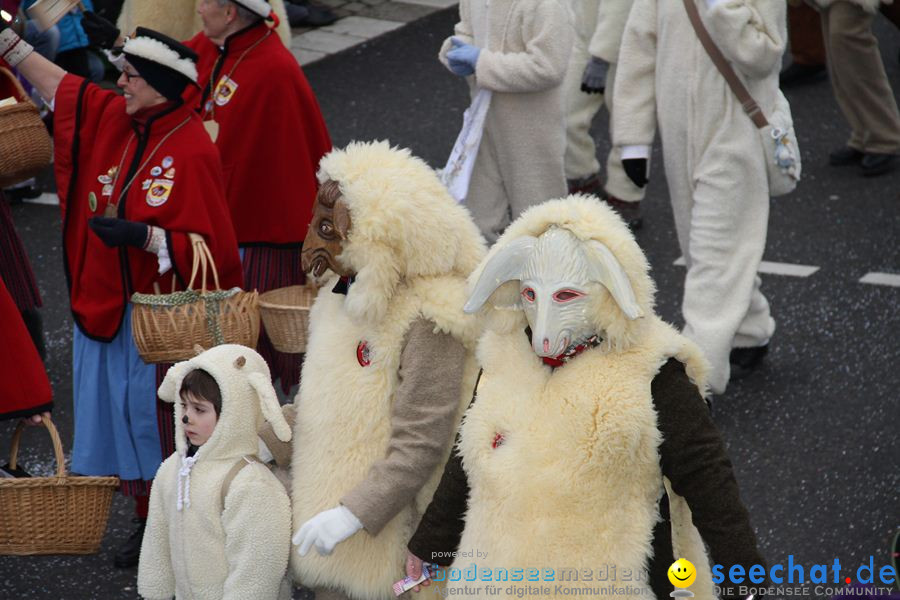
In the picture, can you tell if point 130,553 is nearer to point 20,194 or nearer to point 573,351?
point 573,351

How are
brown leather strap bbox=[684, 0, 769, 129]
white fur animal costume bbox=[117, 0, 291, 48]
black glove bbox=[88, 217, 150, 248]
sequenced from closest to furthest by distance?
black glove bbox=[88, 217, 150, 248]
brown leather strap bbox=[684, 0, 769, 129]
white fur animal costume bbox=[117, 0, 291, 48]

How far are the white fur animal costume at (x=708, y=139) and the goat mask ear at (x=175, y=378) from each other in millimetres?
2505

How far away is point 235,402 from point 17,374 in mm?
1224

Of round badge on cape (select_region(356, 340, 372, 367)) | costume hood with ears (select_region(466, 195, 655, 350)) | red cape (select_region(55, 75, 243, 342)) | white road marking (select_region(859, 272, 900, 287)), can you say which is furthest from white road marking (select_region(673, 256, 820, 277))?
costume hood with ears (select_region(466, 195, 655, 350))

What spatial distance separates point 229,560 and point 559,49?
3.17 meters

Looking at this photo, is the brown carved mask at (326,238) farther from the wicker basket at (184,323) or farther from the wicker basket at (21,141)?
the wicker basket at (21,141)

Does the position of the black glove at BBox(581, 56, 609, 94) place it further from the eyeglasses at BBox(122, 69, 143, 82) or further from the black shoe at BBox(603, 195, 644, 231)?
the eyeglasses at BBox(122, 69, 143, 82)

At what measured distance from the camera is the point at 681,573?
3.29 metres

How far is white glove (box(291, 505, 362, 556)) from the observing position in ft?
11.8

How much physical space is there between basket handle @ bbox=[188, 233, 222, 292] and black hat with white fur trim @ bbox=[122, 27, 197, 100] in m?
0.50

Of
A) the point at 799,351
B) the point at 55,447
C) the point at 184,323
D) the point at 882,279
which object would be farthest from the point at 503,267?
the point at 882,279

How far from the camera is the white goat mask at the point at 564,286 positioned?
3223mm

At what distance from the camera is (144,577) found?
405 centimetres

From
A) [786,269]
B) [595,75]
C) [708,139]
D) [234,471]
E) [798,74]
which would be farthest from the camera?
[798,74]
